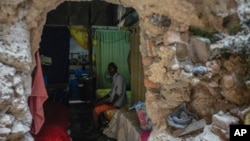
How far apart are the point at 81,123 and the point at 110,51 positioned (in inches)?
94.0

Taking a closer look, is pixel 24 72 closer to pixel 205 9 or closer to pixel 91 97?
pixel 205 9

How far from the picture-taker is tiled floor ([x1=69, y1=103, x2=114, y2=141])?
7074 mm

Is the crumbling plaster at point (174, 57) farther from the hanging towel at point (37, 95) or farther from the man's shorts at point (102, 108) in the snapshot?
the man's shorts at point (102, 108)

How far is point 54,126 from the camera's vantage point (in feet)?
18.0

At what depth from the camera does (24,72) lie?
3367 mm

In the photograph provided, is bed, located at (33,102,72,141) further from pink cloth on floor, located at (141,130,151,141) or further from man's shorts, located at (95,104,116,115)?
pink cloth on floor, located at (141,130,151,141)

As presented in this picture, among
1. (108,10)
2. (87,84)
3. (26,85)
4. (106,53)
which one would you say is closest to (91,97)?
(87,84)

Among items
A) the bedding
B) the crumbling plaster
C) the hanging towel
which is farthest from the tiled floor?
the crumbling plaster

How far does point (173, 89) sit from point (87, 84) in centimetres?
666

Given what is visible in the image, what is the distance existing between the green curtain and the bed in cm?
241

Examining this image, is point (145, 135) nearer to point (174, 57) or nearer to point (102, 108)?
point (174, 57)

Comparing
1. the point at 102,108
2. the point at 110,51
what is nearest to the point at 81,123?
the point at 102,108

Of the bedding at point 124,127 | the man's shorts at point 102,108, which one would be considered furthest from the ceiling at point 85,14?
the bedding at point 124,127

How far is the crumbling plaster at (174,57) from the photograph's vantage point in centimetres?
319
